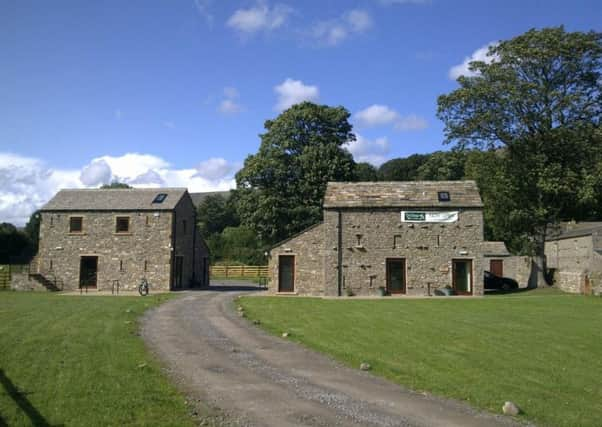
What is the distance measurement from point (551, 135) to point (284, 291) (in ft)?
64.0

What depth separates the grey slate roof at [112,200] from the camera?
34.2 metres

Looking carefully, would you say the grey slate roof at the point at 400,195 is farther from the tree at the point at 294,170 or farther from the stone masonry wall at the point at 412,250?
the tree at the point at 294,170

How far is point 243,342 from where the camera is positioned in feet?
45.8

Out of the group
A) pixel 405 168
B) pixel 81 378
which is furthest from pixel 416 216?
pixel 405 168

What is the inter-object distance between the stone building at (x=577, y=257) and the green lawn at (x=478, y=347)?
832 centimetres

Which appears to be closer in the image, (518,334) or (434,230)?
(518,334)

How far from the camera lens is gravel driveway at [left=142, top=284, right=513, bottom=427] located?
7.61 metres

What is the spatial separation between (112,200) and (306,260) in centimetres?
1371

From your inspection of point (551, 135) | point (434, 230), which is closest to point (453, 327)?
point (434, 230)

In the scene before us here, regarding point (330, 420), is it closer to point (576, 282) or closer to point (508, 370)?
point (508, 370)

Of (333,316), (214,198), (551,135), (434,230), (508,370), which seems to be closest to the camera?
(508,370)

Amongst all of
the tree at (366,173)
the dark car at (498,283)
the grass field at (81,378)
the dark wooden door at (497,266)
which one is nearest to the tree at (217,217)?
the tree at (366,173)

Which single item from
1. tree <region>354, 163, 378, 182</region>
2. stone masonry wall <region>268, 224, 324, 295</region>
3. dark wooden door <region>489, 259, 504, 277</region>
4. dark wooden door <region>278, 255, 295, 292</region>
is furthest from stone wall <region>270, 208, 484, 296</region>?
tree <region>354, 163, 378, 182</region>

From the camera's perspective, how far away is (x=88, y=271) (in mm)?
34031
